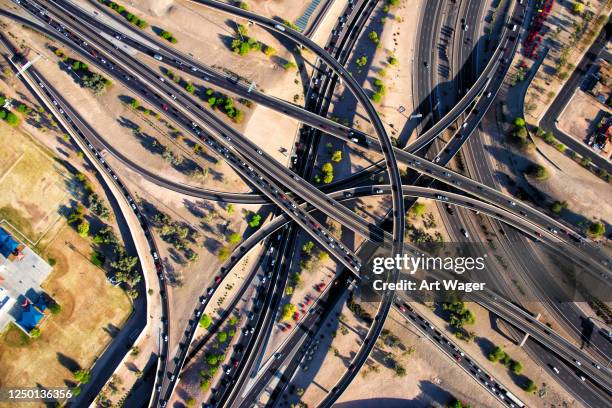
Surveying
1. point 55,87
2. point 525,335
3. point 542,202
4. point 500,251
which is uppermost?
point 542,202

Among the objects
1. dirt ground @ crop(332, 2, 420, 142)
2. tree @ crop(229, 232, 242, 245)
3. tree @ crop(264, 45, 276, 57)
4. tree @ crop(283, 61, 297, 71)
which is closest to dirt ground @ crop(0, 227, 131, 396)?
tree @ crop(229, 232, 242, 245)

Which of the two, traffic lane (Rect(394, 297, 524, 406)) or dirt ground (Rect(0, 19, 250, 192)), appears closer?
traffic lane (Rect(394, 297, 524, 406))

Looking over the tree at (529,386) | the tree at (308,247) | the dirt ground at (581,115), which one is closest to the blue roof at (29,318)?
the tree at (308,247)

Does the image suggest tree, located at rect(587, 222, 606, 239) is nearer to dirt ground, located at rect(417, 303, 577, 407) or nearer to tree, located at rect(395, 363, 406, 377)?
dirt ground, located at rect(417, 303, 577, 407)

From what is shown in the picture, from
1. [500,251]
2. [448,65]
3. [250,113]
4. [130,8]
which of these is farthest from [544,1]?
[130,8]

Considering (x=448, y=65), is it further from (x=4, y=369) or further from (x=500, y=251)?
(x=4, y=369)

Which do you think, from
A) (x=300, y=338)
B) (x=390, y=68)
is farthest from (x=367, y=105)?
(x=300, y=338)
